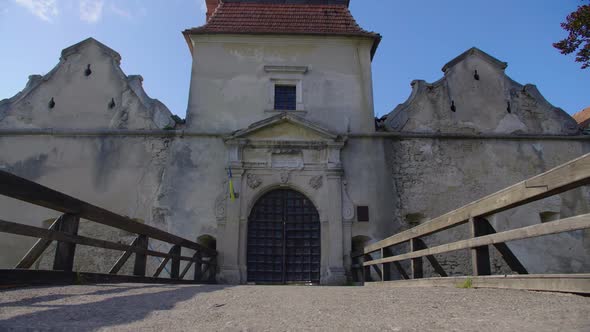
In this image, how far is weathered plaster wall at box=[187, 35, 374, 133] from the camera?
12195mm

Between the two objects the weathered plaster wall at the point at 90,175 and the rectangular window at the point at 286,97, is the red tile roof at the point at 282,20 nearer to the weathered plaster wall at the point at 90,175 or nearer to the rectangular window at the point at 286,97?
the rectangular window at the point at 286,97

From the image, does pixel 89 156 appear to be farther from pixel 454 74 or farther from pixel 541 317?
pixel 541 317

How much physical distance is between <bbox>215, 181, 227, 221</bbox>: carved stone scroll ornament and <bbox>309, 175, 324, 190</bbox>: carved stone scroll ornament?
2.27 meters

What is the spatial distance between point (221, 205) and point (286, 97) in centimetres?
382

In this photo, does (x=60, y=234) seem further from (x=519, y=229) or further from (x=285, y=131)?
(x=285, y=131)

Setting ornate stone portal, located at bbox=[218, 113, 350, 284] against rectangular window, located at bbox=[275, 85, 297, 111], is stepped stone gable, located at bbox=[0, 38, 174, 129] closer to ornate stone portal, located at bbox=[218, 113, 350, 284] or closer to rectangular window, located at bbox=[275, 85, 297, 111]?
ornate stone portal, located at bbox=[218, 113, 350, 284]

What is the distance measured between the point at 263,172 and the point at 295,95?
2.72m

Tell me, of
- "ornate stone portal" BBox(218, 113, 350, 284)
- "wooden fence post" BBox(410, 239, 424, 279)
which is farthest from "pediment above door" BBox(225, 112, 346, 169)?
"wooden fence post" BBox(410, 239, 424, 279)

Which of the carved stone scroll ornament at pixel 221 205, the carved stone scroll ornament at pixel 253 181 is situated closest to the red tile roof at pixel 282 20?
the carved stone scroll ornament at pixel 253 181

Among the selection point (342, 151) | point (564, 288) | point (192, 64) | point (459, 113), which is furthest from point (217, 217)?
point (564, 288)

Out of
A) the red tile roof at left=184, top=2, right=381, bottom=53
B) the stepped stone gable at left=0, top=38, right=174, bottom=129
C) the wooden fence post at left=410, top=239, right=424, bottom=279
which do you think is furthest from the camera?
the red tile roof at left=184, top=2, right=381, bottom=53

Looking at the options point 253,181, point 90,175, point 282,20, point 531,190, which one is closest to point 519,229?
point 531,190

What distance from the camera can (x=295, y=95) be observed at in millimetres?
12664

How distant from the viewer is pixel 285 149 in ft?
37.9
